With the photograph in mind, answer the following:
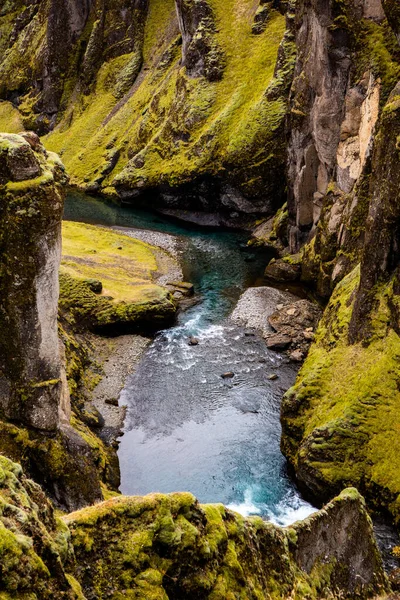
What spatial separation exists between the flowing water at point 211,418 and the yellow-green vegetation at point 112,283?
3.41m

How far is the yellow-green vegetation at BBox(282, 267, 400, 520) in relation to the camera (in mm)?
29438

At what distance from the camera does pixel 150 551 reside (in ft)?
34.1

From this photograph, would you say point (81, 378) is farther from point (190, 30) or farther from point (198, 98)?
point (190, 30)

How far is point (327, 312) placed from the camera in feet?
147

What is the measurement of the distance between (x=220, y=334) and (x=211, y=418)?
502 inches

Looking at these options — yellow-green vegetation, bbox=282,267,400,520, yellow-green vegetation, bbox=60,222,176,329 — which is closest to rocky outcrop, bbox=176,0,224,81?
yellow-green vegetation, bbox=60,222,176,329

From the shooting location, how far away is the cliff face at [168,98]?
278 ft

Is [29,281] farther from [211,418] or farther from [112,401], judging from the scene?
[211,418]

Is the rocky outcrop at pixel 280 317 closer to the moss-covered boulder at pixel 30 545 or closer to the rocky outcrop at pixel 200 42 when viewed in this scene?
the moss-covered boulder at pixel 30 545

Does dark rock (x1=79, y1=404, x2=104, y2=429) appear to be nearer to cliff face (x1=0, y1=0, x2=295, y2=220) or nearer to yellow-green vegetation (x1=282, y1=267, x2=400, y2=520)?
yellow-green vegetation (x1=282, y1=267, x2=400, y2=520)

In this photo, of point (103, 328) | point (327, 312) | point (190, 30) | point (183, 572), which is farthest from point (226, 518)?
point (190, 30)

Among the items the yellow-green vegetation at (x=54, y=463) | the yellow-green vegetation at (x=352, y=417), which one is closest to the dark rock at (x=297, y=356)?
the yellow-green vegetation at (x=352, y=417)

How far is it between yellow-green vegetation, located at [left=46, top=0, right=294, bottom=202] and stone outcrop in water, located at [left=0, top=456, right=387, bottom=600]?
242 ft

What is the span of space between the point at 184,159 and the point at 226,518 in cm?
8437
